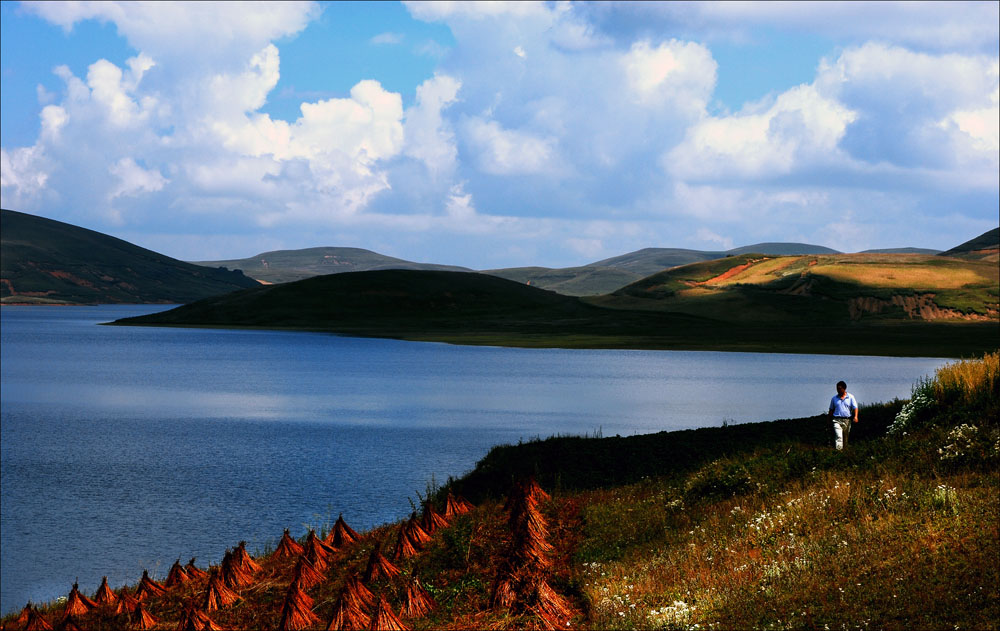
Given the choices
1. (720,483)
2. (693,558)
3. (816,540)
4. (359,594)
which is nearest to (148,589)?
(359,594)

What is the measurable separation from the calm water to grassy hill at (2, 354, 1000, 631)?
33.6 ft

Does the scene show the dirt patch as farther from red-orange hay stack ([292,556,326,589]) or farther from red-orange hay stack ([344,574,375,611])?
red-orange hay stack ([344,574,375,611])

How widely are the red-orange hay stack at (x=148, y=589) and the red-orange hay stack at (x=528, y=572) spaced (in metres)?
6.60

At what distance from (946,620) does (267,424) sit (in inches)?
1901

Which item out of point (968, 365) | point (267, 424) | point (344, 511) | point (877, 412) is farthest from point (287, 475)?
point (968, 365)

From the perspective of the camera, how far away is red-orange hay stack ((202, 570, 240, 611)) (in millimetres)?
14383

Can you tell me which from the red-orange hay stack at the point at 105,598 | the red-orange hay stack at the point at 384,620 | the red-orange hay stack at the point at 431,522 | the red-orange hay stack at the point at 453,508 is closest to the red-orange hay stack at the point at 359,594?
the red-orange hay stack at the point at 384,620

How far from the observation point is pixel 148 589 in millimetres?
17297

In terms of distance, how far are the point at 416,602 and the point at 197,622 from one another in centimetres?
320

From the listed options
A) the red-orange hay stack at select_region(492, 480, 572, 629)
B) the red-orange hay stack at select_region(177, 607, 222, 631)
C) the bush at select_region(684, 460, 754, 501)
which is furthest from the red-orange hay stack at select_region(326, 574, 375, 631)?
the bush at select_region(684, 460, 754, 501)

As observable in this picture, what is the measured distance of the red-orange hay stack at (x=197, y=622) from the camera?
1294cm

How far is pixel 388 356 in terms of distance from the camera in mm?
116562

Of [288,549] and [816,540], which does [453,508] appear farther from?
[816,540]

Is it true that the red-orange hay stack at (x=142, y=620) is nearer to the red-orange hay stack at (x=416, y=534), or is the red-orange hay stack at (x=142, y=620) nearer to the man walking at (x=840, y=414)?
the red-orange hay stack at (x=416, y=534)
